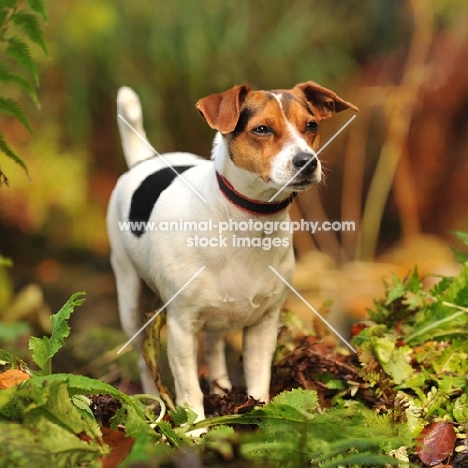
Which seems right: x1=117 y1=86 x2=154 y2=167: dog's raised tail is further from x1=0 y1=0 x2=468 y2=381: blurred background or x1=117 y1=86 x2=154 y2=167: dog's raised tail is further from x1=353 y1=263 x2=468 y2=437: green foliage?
x1=0 y1=0 x2=468 y2=381: blurred background

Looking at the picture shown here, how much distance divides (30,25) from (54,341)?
49.7 inches

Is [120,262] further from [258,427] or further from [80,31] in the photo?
[80,31]

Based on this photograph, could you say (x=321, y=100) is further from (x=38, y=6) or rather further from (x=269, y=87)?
(x=269, y=87)

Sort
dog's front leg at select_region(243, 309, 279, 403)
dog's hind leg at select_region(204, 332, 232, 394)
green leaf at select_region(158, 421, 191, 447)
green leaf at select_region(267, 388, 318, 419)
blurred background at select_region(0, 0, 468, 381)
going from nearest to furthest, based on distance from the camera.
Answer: green leaf at select_region(158, 421, 191, 447) → green leaf at select_region(267, 388, 318, 419) → dog's front leg at select_region(243, 309, 279, 403) → dog's hind leg at select_region(204, 332, 232, 394) → blurred background at select_region(0, 0, 468, 381)

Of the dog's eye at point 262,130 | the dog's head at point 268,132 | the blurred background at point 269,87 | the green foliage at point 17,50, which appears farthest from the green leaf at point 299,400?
the blurred background at point 269,87

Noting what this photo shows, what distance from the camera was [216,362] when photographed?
3.42 m

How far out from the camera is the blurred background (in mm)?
6547

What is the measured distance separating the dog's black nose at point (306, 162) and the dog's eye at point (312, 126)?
242 mm

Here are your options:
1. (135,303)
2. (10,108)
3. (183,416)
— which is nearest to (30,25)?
(10,108)

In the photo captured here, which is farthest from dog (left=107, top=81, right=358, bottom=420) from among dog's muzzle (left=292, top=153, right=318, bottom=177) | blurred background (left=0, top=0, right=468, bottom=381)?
blurred background (left=0, top=0, right=468, bottom=381)

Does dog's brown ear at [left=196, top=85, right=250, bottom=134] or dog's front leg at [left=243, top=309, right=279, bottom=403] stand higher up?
dog's brown ear at [left=196, top=85, right=250, bottom=134]

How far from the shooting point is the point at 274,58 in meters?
6.95

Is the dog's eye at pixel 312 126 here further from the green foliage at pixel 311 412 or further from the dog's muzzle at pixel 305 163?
the green foliage at pixel 311 412

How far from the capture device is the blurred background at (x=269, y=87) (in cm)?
655
